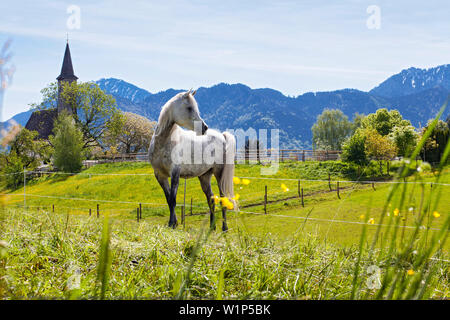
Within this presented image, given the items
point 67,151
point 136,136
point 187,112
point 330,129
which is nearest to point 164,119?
point 187,112

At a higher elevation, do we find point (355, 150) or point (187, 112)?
point (187, 112)

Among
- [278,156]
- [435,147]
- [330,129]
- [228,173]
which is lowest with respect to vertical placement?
[228,173]

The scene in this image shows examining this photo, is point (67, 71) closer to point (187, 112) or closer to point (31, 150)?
point (31, 150)

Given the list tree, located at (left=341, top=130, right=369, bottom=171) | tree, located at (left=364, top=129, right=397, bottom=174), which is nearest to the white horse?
tree, located at (left=364, top=129, right=397, bottom=174)

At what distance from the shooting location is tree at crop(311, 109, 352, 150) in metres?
78.2

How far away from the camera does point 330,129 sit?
81000 millimetres

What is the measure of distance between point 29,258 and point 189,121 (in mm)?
2580

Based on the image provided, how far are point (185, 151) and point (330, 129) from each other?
265 ft

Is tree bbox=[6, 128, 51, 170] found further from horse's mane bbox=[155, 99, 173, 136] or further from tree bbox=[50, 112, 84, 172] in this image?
horse's mane bbox=[155, 99, 173, 136]

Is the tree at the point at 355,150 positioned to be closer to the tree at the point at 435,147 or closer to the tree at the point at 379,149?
the tree at the point at 379,149

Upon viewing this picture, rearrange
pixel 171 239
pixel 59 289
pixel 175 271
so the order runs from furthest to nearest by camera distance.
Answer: pixel 171 239 < pixel 175 271 < pixel 59 289

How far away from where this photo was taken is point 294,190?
416 inches
